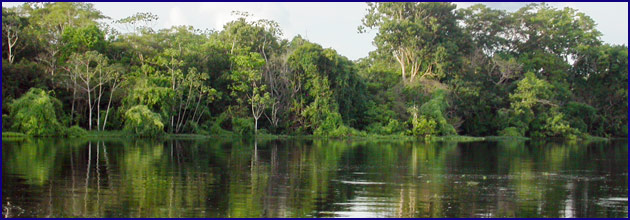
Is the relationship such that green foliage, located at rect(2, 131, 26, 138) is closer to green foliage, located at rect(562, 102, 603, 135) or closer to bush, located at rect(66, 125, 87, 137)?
bush, located at rect(66, 125, 87, 137)

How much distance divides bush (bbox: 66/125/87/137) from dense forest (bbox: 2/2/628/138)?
8cm

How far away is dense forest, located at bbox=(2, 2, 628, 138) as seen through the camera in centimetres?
4175

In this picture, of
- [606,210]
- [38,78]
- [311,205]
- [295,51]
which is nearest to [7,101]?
[38,78]

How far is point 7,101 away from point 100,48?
24.4ft

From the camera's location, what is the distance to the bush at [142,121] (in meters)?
39.9

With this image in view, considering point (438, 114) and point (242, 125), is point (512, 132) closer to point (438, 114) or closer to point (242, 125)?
point (438, 114)

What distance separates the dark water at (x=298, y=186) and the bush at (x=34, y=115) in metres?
11.7

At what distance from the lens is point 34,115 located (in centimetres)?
3697

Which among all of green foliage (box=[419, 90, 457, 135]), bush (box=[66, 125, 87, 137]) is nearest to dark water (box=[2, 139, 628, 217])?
bush (box=[66, 125, 87, 137])

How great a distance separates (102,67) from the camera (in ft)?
135

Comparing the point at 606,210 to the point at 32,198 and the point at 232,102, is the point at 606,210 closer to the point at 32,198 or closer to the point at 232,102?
the point at 32,198

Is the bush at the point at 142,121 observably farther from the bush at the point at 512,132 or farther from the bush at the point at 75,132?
the bush at the point at 512,132

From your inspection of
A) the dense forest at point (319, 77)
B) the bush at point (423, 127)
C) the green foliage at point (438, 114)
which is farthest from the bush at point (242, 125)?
the green foliage at point (438, 114)

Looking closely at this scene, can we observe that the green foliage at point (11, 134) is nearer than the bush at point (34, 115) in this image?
Yes
